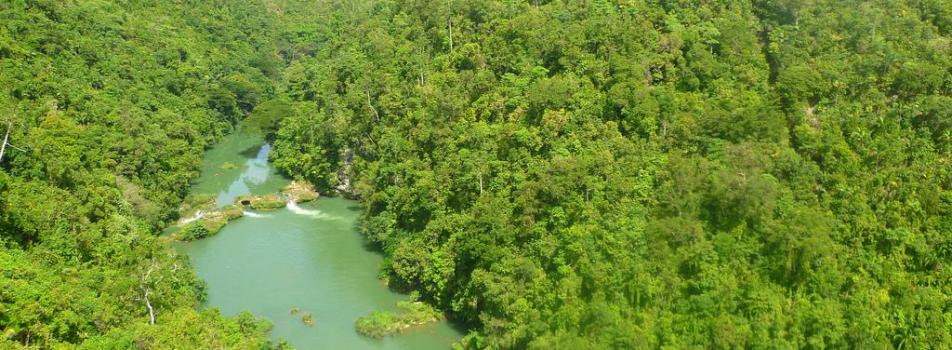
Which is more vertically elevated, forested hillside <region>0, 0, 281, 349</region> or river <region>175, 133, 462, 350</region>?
forested hillside <region>0, 0, 281, 349</region>

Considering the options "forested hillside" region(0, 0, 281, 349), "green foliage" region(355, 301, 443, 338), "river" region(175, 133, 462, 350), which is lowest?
"river" region(175, 133, 462, 350)

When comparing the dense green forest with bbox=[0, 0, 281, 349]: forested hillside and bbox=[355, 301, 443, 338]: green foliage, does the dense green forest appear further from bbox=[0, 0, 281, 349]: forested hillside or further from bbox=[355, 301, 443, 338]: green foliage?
bbox=[355, 301, 443, 338]: green foliage

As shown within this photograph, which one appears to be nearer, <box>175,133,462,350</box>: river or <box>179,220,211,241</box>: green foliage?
<box>175,133,462,350</box>: river

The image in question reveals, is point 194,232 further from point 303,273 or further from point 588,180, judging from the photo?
point 588,180

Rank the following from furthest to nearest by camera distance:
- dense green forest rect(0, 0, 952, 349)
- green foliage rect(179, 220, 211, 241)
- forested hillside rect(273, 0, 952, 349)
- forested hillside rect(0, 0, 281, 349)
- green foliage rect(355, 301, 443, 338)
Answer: green foliage rect(179, 220, 211, 241)
green foliage rect(355, 301, 443, 338)
forested hillside rect(273, 0, 952, 349)
dense green forest rect(0, 0, 952, 349)
forested hillside rect(0, 0, 281, 349)

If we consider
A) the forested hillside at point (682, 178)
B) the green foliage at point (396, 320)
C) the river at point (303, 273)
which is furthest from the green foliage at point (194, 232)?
the green foliage at point (396, 320)

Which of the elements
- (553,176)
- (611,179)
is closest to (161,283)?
(553,176)

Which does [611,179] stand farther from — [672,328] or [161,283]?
[161,283]

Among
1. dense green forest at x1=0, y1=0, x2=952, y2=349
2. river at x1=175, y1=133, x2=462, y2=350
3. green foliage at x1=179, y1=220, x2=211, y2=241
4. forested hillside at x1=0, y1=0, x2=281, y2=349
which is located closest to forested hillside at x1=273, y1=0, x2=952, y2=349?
dense green forest at x1=0, y1=0, x2=952, y2=349
